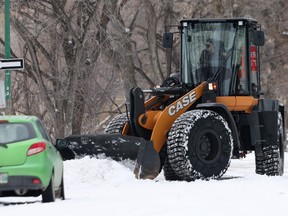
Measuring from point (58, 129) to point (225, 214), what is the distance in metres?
24.5

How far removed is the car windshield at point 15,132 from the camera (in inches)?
512

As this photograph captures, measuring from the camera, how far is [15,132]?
13.1 m

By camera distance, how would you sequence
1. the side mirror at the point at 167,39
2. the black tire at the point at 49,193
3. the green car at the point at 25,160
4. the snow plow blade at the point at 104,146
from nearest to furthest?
the green car at the point at 25,160 → the black tire at the point at 49,193 → the snow plow blade at the point at 104,146 → the side mirror at the point at 167,39

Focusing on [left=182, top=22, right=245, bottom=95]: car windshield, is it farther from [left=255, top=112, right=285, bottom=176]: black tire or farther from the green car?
the green car

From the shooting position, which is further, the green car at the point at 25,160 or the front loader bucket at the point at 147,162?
the front loader bucket at the point at 147,162

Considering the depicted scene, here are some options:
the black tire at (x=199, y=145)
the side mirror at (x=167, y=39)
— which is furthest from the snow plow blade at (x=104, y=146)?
the side mirror at (x=167, y=39)

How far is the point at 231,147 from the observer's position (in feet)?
59.2

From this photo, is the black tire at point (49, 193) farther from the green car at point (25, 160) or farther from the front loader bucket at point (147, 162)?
the front loader bucket at point (147, 162)

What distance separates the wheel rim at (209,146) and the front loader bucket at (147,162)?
97 centimetres

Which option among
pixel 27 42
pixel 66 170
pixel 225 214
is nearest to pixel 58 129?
pixel 27 42

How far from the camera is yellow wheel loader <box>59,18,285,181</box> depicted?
57.2ft

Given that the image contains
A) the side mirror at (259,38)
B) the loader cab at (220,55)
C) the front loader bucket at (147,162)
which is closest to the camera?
the front loader bucket at (147,162)

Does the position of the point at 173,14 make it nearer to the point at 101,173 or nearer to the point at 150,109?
the point at 150,109

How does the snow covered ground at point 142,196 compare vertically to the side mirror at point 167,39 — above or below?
below
